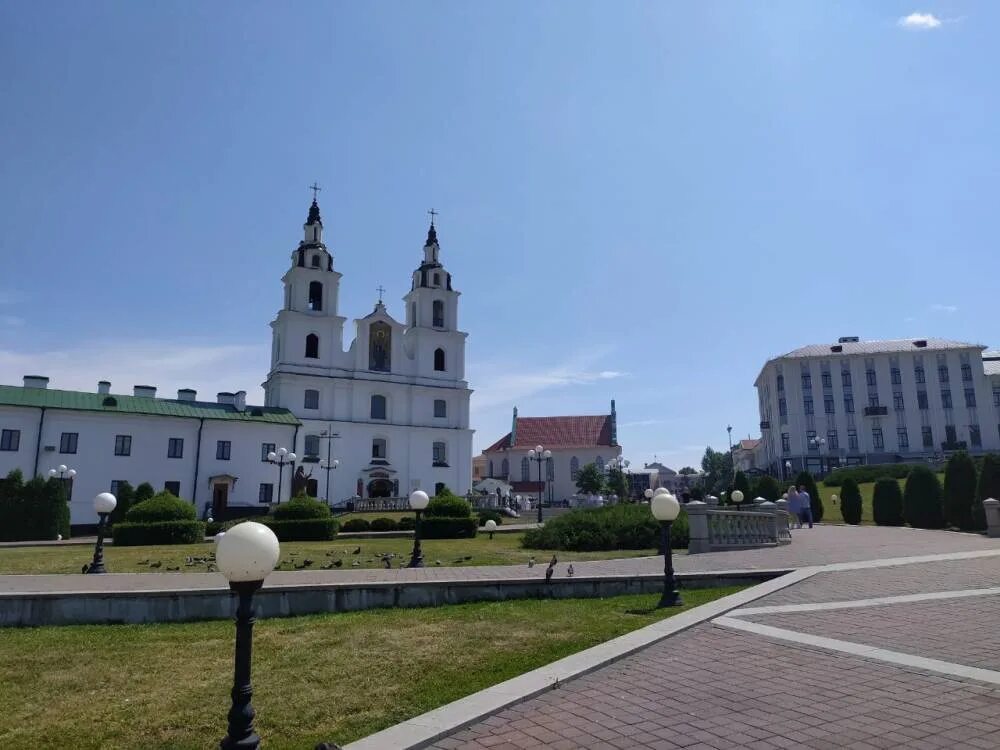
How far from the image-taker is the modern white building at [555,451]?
8700cm

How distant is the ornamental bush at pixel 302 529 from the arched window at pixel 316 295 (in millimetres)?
35056

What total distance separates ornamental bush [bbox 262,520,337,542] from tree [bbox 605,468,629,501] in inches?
2032

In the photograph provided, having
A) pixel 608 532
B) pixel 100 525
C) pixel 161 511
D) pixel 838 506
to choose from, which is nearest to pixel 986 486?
pixel 608 532

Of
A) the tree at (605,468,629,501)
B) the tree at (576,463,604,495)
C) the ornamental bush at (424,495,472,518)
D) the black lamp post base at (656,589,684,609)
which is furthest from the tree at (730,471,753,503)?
the tree at (576,463,604,495)

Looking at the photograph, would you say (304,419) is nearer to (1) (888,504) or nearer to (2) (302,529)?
(2) (302,529)

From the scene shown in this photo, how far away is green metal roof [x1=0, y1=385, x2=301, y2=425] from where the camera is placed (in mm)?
41787

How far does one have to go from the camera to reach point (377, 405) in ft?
193

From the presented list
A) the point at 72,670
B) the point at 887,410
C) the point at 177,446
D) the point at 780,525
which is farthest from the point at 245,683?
the point at 887,410

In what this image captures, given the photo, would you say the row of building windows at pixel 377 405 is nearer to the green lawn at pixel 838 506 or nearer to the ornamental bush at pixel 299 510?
the ornamental bush at pixel 299 510

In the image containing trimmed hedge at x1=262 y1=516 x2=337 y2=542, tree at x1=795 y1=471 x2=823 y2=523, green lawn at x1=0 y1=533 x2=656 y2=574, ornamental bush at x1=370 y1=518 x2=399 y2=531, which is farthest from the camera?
tree at x1=795 y1=471 x2=823 y2=523

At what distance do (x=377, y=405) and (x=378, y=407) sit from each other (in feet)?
0.65

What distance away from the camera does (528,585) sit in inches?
424

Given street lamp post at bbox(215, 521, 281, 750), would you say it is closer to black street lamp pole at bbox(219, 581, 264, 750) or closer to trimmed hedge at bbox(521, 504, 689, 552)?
black street lamp pole at bbox(219, 581, 264, 750)

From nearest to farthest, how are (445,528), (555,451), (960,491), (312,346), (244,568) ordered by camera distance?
1. (244,568)
2. (445,528)
3. (960,491)
4. (312,346)
5. (555,451)
